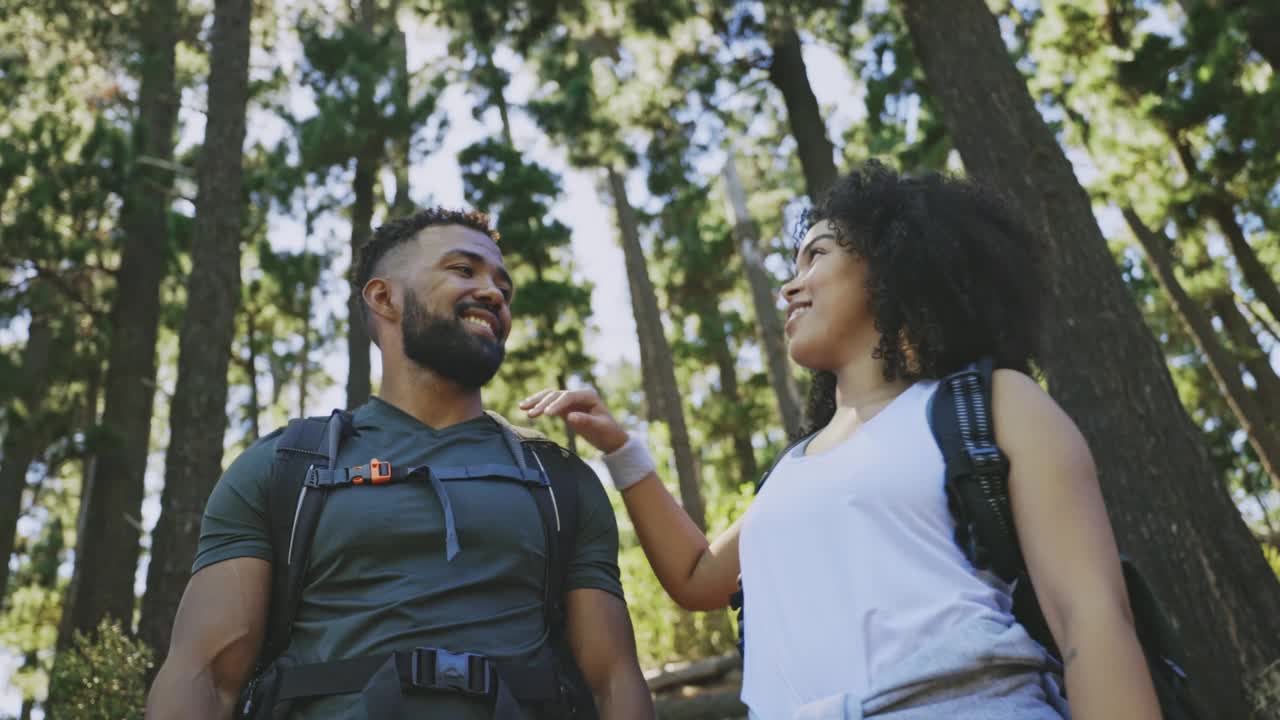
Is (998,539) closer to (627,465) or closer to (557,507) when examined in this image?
(627,465)

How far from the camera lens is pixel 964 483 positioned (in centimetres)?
206

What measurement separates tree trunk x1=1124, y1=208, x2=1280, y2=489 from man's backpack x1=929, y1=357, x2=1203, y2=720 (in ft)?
43.3

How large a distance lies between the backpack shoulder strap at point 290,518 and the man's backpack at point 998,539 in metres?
1.62

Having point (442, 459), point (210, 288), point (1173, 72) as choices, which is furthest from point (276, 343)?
point (442, 459)

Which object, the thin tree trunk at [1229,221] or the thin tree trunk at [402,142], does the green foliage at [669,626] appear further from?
the thin tree trunk at [1229,221]

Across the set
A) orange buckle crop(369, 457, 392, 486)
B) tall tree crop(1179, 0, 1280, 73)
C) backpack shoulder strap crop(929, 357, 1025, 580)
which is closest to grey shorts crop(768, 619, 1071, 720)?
backpack shoulder strap crop(929, 357, 1025, 580)

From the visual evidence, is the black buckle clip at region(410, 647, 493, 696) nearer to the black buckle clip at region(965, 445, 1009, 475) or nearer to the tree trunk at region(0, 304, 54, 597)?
the black buckle clip at region(965, 445, 1009, 475)

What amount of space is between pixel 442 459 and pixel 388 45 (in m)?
13.2

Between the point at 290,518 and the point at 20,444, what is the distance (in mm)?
14332

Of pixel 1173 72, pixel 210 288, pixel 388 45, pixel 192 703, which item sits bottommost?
pixel 192 703

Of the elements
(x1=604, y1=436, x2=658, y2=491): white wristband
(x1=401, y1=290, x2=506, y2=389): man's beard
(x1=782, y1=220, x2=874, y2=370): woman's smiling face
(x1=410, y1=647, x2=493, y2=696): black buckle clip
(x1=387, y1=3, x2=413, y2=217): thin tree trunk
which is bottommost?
(x1=410, y1=647, x2=493, y2=696): black buckle clip

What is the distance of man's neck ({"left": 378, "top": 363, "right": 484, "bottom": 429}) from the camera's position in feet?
10.7

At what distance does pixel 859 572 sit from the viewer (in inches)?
82.8

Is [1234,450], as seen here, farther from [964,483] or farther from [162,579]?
[964,483]
